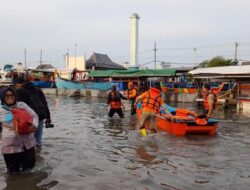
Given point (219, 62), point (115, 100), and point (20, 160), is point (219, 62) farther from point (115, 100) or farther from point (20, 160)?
point (20, 160)

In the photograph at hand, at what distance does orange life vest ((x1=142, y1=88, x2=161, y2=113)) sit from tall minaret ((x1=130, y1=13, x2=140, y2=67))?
38.3m

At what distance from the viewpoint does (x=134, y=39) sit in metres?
49.0

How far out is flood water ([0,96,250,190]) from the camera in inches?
258

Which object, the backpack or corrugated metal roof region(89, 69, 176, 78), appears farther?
corrugated metal roof region(89, 69, 176, 78)

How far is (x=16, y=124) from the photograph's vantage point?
233 inches

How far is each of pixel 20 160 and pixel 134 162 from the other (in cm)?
272

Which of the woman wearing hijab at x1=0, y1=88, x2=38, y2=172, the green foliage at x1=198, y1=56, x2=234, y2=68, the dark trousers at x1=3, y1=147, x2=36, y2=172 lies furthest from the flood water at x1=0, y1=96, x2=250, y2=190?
the green foliage at x1=198, y1=56, x2=234, y2=68

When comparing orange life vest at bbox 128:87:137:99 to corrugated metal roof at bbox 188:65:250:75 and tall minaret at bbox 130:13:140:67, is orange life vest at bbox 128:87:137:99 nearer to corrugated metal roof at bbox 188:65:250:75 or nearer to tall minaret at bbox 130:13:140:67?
corrugated metal roof at bbox 188:65:250:75

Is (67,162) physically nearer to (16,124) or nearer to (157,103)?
(16,124)

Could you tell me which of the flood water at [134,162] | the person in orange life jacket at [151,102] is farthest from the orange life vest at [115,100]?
the person in orange life jacket at [151,102]

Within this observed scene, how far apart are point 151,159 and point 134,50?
41.1 m

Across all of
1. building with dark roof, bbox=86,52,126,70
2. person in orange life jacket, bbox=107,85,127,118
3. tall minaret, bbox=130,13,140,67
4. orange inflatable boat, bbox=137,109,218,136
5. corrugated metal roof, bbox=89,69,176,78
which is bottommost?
orange inflatable boat, bbox=137,109,218,136

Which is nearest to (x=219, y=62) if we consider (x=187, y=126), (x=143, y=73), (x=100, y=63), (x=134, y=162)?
(x=100, y=63)

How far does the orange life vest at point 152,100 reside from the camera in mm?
10758
